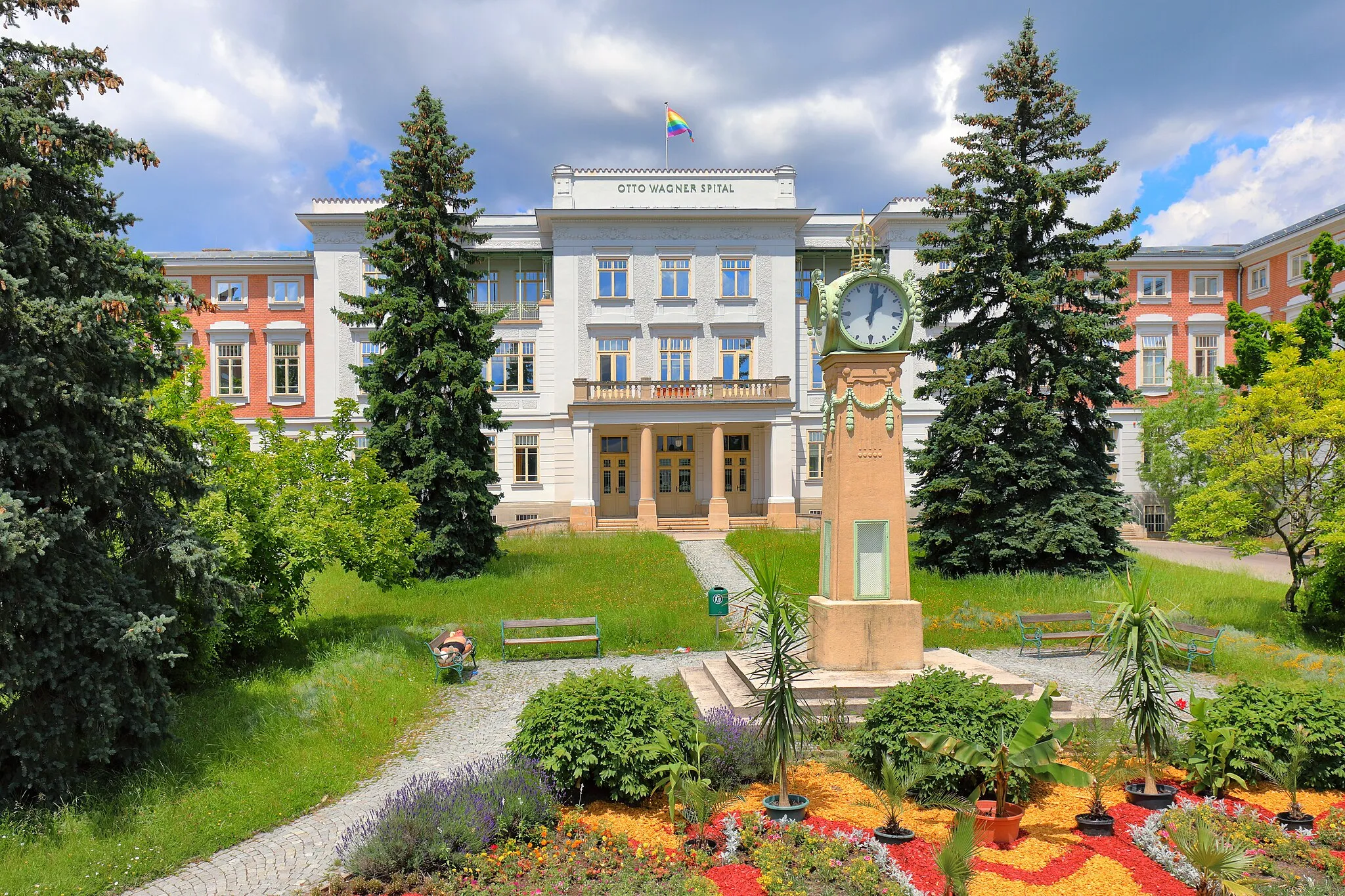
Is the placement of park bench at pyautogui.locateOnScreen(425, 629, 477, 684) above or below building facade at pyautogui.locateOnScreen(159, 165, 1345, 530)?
below

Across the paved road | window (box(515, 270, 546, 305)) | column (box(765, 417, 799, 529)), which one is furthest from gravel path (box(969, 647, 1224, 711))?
window (box(515, 270, 546, 305))

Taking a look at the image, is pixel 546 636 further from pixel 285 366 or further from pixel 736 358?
pixel 285 366

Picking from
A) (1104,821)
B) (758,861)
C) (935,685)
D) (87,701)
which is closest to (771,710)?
(758,861)

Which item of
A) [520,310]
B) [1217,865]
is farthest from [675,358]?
[1217,865]

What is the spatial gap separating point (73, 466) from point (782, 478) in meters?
27.7

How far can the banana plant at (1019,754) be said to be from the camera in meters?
6.06

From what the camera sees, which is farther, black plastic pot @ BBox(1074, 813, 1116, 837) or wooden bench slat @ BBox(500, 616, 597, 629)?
wooden bench slat @ BBox(500, 616, 597, 629)

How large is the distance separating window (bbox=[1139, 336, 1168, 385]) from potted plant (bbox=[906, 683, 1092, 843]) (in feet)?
123

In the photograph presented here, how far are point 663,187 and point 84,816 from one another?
104 ft

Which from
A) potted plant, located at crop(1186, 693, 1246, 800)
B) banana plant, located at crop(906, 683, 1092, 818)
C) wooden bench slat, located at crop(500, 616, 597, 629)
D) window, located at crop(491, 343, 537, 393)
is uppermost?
window, located at crop(491, 343, 537, 393)

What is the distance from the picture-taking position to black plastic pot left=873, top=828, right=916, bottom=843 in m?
5.96

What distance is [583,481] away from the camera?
106ft

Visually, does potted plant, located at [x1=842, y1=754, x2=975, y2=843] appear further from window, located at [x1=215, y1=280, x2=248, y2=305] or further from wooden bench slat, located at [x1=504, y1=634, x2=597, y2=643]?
window, located at [x1=215, y1=280, x2=248, y2=305]

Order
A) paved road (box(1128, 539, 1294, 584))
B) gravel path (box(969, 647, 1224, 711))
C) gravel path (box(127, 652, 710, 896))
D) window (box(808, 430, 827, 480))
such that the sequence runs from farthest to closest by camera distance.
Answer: window (box(808, 430, 827, 480)) < paved road (box(1128, 539, 1294, 584)) < gravel path (box(969, 647, 1224, 711)) < gravel path (box(127, 652, 710, 896))
